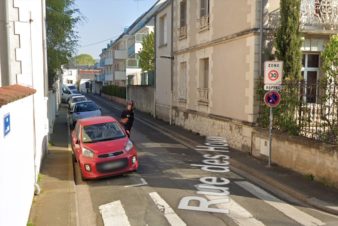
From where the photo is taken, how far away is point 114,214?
6953mm

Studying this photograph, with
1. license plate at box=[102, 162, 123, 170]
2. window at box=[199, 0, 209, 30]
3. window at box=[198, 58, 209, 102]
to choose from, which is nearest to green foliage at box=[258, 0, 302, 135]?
license plate at box=[102, 162, 123, 170]

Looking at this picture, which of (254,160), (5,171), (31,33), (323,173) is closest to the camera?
(5,171)

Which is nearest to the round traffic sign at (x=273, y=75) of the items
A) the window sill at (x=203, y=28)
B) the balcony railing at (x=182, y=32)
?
the window sill at (x=203, y=28)

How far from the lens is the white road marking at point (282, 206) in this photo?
6580 millimetres

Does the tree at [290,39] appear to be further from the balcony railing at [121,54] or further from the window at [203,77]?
the balcony railing at [121,54]

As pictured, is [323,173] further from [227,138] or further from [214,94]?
[214,94]

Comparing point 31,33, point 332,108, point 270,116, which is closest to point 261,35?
point 270,116

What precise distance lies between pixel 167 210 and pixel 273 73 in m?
5.24

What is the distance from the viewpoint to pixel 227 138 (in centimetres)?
1427

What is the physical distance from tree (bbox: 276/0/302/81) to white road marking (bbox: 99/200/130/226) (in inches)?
251

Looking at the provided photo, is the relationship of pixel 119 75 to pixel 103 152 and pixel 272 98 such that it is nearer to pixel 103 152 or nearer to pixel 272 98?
pixel 272 98

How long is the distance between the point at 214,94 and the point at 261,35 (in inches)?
171

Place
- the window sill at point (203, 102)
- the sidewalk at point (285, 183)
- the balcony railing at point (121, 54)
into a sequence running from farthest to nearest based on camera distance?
1. the balcony railing at point (121, 54)
2. the window sill at point (203, 102)
3. the sidewalk at point (285, 183)

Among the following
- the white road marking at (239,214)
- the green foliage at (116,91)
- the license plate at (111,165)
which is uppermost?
the green foliage at (116,91)
